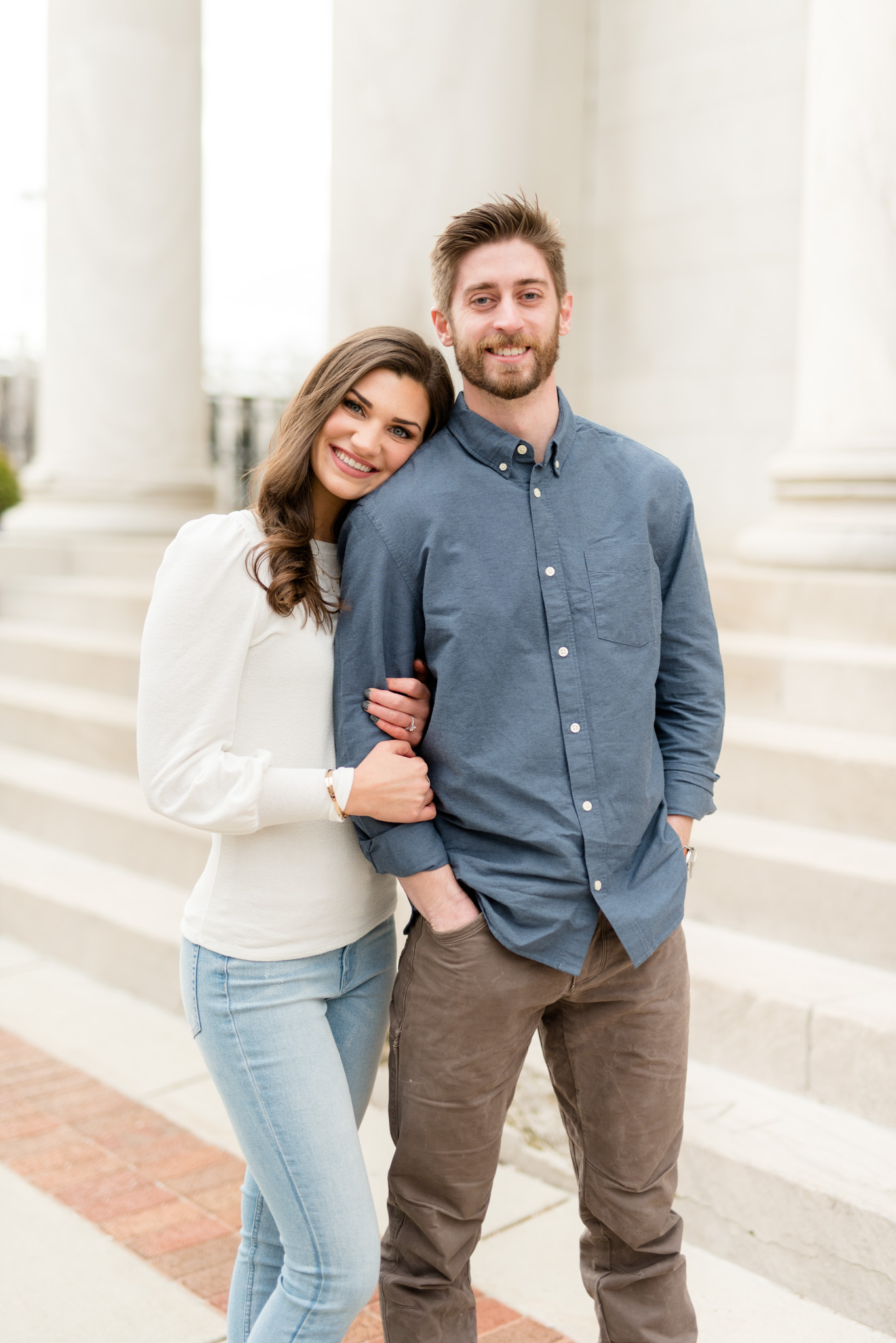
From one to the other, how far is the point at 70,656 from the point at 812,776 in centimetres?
430

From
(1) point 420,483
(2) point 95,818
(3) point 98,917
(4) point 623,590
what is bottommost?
(3) point 98,917

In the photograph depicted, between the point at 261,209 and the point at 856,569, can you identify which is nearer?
the point at 856,569

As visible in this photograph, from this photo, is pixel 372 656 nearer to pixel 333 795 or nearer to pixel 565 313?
pixel 333 795

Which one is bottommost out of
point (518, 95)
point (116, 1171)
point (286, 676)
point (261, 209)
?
point (116, 1171)

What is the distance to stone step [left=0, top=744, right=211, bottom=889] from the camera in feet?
16.9

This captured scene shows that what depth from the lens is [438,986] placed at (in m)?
2.13

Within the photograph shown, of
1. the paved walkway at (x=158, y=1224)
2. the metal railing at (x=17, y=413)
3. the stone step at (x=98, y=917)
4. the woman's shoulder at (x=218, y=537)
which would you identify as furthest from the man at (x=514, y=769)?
the metal railing at (x=17, y=413)

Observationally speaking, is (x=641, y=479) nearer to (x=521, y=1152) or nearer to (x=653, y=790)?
(x=653, y=790)

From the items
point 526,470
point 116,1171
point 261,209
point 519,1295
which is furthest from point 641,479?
point 261,209

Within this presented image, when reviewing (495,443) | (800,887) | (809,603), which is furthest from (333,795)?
(809,603)

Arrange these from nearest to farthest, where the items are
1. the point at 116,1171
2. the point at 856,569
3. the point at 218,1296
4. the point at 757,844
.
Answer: the point at 218,1296
the point at 116,1171
the point at 757,844
the point at 856,569

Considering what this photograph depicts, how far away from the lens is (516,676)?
2.09 metres

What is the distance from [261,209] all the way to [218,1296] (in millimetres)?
21014

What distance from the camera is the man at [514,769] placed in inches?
82.0
